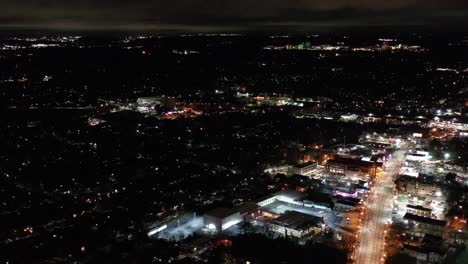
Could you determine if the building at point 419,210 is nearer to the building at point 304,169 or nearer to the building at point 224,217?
the building at point 304,169

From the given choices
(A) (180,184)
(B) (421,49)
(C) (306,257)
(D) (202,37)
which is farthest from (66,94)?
(B) (421,49)

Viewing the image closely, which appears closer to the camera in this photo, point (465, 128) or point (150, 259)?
point (150, 259)

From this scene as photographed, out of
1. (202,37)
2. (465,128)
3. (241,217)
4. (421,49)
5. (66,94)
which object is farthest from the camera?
(202,37)

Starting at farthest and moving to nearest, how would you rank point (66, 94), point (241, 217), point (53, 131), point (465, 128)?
1. point (66, 94)
2. point (53, 131)
3. point (465, 128)
4. point (241, 217)

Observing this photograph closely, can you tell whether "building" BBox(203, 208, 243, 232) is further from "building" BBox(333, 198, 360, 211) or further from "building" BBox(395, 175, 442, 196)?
"building" BBox(395, 175, 442, 196)

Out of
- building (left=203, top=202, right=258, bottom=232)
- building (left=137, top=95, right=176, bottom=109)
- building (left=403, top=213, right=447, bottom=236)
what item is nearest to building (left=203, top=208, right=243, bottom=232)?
building (left=203, top=202, right=258, bottom=232)

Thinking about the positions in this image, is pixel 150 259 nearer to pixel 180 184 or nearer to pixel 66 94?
pixel 180 184
